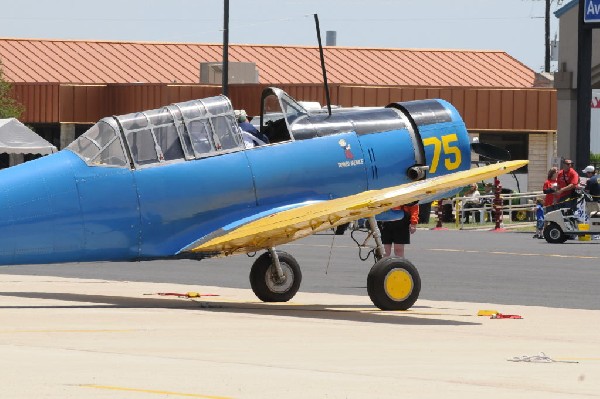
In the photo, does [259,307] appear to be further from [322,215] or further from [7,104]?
[7,104]

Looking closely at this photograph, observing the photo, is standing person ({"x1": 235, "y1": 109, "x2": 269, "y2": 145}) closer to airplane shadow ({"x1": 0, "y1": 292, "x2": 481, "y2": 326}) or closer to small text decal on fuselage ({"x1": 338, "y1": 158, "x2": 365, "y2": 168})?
small text decal on fuselage ({"x1": 338, "y1": 158, "x2": 365, "y2": 168})

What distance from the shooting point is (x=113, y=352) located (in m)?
12.2

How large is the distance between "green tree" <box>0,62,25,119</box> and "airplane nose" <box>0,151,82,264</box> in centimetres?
4829

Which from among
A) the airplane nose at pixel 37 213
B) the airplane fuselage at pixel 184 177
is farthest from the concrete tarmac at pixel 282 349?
the airplane fuselage at pixel 184 177

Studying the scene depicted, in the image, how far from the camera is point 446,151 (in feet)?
60.0

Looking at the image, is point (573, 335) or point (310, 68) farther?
point (310, 68)

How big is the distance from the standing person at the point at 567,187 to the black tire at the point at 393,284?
18.9 meters

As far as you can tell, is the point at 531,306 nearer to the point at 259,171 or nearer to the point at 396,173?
the point at 396,173

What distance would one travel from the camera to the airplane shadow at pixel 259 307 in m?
16.0

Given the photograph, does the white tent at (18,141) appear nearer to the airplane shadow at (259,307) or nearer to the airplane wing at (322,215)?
the airplane shadow at (259,307)

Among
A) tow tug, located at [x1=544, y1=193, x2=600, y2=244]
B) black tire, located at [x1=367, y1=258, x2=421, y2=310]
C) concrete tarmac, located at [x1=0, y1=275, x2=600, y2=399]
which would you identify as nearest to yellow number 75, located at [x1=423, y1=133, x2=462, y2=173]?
concrete tarmac, located at [x1=0, y1=275, x2=600, y2=399]

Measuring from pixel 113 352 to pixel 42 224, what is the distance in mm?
3985

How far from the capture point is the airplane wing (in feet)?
53.3

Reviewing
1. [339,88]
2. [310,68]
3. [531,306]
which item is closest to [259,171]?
[531,306]
